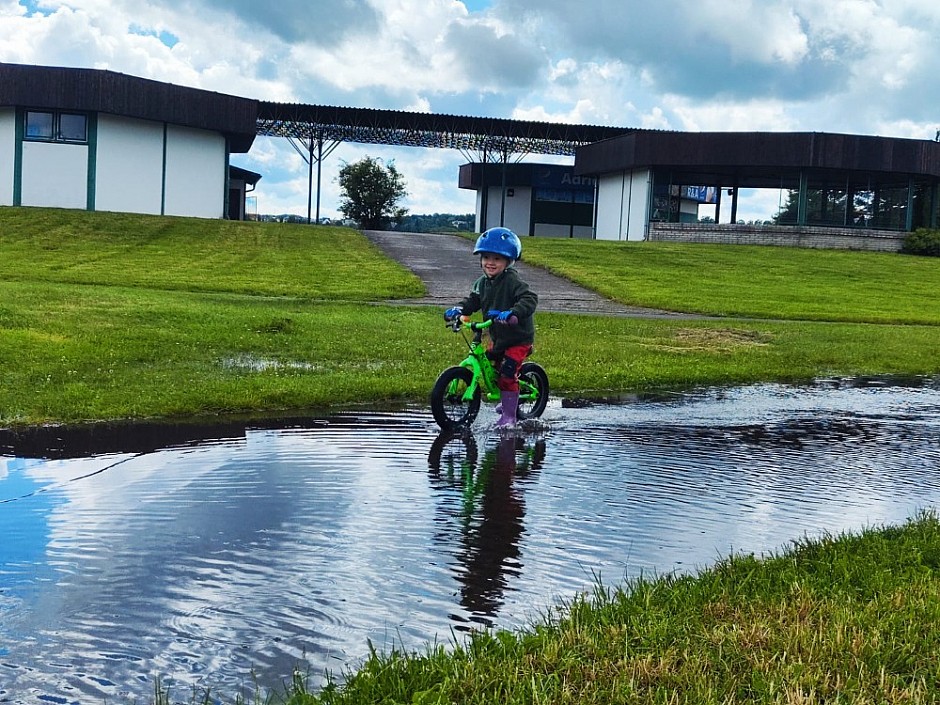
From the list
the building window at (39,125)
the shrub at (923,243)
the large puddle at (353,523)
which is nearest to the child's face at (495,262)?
the large puddle at (353,523)

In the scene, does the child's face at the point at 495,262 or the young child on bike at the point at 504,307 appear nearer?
the young child on bike at the point at 504,307

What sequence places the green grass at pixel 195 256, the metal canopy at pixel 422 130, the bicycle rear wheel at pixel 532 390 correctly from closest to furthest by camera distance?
1. the bicycle rear wheel at pixel 532 390
2. the green grass at pixel 195 256
3. the metal canopy at pixel 422 130

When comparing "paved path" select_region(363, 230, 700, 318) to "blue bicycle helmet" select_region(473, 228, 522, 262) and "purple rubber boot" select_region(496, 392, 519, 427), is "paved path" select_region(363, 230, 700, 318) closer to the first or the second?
"purple rubber boot" select_region(496, 392, 519, 427)

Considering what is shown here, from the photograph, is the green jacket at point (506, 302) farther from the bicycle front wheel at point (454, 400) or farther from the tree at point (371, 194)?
the tree at point (371, 194)

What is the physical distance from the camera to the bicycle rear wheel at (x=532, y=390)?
9.25 metres

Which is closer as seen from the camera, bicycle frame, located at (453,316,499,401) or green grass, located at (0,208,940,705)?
green grass, located at (0,208,940,705)

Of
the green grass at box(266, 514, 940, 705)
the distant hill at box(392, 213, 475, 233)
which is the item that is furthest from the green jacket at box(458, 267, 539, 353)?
the distant hill at box(392, 213, 475, 233)

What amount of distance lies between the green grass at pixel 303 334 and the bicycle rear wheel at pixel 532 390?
145cm

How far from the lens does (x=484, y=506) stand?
6.00m

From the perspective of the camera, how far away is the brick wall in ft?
161

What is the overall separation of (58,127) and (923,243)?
41.9 meters

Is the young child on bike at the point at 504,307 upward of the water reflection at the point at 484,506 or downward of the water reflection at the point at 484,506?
upward

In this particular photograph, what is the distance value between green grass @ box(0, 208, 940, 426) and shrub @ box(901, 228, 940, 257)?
44.6 feet

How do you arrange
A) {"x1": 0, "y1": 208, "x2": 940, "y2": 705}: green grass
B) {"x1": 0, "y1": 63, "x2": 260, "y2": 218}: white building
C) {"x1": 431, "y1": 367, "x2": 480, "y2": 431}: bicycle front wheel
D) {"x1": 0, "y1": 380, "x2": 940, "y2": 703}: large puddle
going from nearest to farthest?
{"x1": 0, "y1": 208, "x2": 940, "y2": 705}: green grass, {"x1": 0, "y1": 380, "x2": 940, "y2": 703}: large puddle, {"x1": 431, "y1": 367, "x2": 480, "y2": 431}: bicycle front wheel, {"x1": 0, "y1": 63, "x2": 260, "y2": 218}: white building
